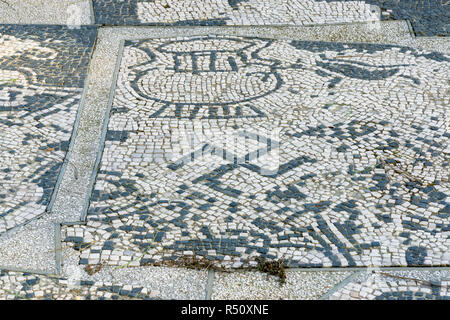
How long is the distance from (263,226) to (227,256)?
0.90 feet

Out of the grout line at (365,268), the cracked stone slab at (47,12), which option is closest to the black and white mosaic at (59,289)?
the grout line at (365,268)

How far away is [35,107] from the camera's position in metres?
3.87

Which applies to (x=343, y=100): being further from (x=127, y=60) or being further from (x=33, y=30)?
(x=33, y=30)

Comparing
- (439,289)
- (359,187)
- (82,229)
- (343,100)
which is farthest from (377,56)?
(82,229)

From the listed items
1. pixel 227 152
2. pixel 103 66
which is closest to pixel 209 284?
pixel 227 152

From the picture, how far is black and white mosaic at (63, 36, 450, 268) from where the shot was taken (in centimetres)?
288

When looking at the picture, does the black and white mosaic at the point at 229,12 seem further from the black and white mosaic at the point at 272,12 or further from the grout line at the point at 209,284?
the grout line at the point at 209,284

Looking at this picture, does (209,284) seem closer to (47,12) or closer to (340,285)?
(340,285)

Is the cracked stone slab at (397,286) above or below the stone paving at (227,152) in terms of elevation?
below

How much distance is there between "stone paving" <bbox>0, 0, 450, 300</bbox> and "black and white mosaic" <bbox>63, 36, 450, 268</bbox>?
1cm

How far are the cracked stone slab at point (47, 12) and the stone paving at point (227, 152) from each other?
2.8 inches

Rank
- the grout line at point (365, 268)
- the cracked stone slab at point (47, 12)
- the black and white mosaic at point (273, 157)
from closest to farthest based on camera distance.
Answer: the grout line at point (365, 268)
the black and white mosaic at point (273, 157)
the cracked stone slab at point (47, 12)

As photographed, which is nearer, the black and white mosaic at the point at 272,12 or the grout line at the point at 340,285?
the grout line at the point at 340,285

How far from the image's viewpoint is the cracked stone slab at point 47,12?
16.3ft
